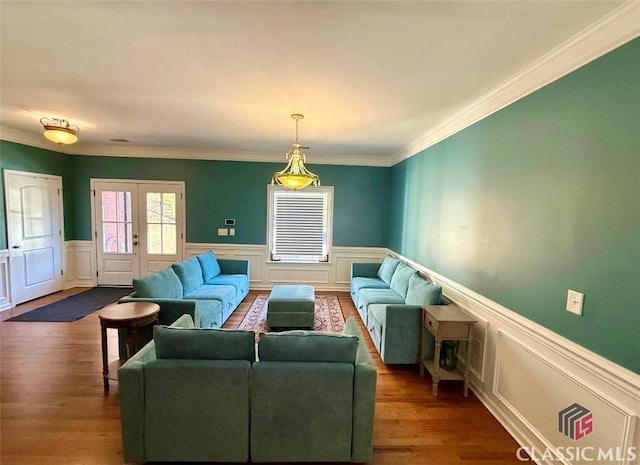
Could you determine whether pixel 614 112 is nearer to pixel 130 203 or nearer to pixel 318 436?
pixel 318 436

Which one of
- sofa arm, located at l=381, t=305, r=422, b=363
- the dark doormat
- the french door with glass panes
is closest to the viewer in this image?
sofa arm, located at l=381, t=305, r=422, b=363

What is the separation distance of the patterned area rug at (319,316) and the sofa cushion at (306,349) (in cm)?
220

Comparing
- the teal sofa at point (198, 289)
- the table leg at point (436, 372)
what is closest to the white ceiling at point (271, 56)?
the teal sofa at point (198, 289)

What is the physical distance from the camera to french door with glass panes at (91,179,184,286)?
5879mm

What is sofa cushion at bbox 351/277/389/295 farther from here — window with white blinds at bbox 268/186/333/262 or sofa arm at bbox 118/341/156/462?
sofa arm at bbox 118/341/156/462

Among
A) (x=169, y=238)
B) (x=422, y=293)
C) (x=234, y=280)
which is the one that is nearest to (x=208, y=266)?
(x=234, y=280)

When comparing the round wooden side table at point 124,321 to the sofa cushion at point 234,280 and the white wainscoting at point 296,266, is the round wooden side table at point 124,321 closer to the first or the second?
the sofa cushion at point 234,280

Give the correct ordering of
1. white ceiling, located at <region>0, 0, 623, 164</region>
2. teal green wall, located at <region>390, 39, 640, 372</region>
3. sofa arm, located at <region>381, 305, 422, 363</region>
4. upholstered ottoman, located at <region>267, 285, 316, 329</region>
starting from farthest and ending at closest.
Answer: upholstered ottoman, located at <region>267, 285, 316, 329</region> < sofa arm, located at <region>381, 305, 422, 363</region> < white ceiling, located at <region>0, 0, 623, 164</region> < teal green wall, located at <region>390, 39, 640, 372</region>

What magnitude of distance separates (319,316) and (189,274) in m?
2.01

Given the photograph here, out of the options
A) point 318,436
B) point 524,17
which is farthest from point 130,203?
point 524,17

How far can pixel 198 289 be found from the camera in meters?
4.32

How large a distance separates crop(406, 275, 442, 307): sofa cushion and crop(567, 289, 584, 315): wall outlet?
4.74 feet

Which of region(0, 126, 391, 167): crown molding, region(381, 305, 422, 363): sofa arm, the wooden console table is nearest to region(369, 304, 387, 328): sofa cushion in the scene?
region(381, 305, 422, 363): sofa arm

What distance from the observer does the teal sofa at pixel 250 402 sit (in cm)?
182
